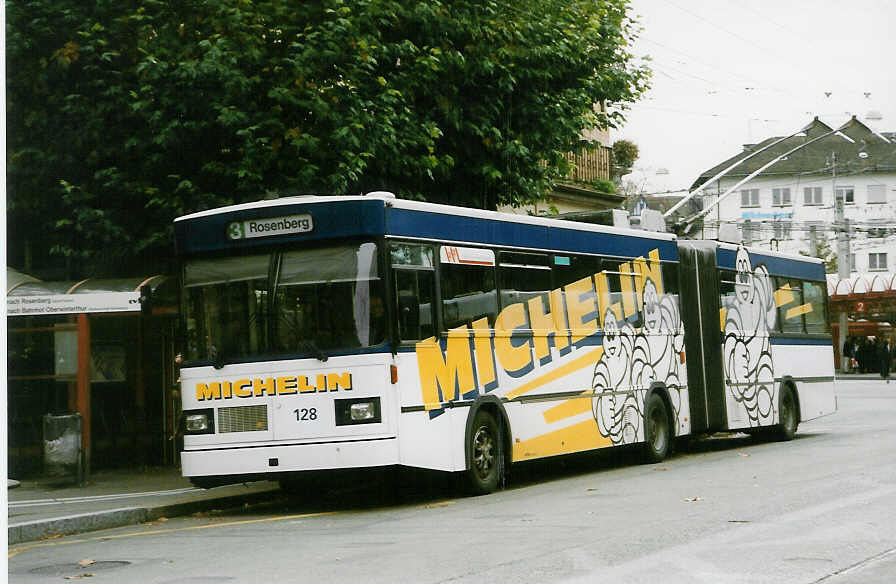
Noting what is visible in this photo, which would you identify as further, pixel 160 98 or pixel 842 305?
pixel 842 305

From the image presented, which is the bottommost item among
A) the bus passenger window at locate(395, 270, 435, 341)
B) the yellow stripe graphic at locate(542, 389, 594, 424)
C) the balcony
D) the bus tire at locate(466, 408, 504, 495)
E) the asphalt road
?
the asphalt road

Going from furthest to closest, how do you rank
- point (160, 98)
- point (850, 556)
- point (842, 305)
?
1. point (842, 305)
2. point (160, 98)
3. point (850, 556)

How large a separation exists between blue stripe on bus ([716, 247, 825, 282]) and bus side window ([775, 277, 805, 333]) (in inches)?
6.2

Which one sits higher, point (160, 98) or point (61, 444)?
point (160, 98)

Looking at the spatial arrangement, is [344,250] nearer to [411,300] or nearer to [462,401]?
[411,300]

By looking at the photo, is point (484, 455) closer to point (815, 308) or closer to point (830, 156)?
point (815, 308)

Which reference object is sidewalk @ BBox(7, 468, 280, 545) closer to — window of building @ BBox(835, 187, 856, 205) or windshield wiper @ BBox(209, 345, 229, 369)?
windshield wiper @ BBox(209, 345, 229, 369)

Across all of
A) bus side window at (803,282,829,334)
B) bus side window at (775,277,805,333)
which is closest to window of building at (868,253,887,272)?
bus side window at (803,282,829,334)

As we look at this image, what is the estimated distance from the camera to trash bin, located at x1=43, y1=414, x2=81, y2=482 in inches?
679

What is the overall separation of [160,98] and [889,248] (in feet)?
303

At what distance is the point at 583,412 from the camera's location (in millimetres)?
17203

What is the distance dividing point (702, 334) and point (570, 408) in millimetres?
4612

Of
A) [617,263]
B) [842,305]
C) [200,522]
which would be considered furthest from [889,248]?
[200,522]

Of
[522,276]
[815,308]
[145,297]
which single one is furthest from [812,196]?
[145,297]
